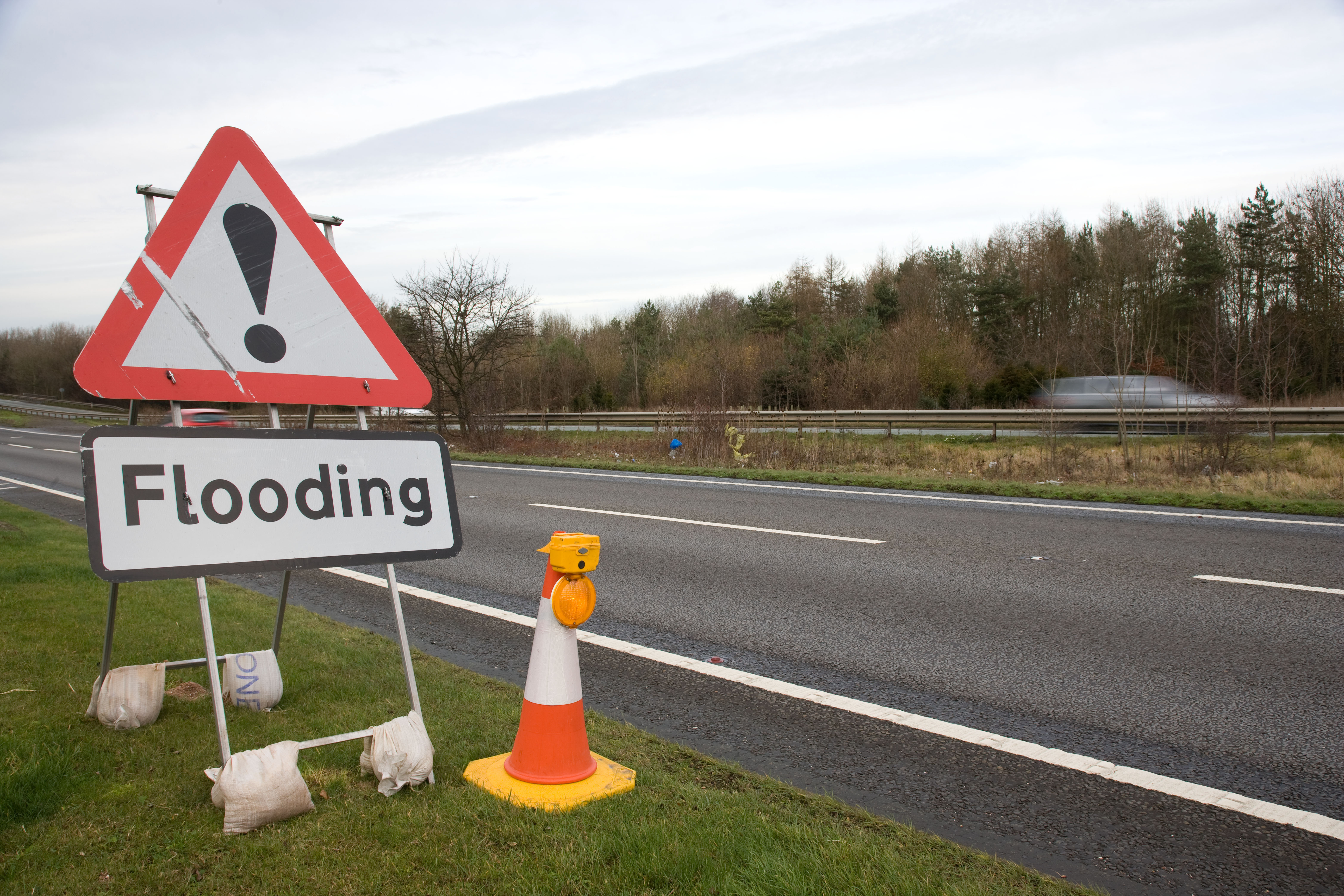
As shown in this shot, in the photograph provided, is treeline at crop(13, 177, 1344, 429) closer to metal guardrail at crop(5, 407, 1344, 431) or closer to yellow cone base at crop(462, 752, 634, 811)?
metal guardrail at crop(5, 407, 1344, 431)

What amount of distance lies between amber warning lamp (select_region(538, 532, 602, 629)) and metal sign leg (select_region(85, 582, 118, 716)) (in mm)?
1687

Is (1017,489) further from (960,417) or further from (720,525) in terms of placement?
(960,417)

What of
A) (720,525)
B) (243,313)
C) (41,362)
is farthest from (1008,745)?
(41,362)

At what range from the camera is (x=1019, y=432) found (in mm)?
22625

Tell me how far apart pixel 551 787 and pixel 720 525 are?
20.4ft

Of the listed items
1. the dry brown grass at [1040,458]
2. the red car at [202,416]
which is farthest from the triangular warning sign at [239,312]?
the dry brown grass at [1040,458]

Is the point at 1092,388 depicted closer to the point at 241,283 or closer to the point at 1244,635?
the point at 1244,635

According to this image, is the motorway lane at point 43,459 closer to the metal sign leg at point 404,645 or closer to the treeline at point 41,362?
the metal sign leg at point 404,645

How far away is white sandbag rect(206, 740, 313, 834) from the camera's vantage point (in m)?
2.59

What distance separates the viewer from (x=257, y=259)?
123 inches

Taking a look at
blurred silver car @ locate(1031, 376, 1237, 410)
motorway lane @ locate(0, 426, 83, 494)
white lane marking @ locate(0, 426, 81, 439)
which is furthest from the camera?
white lane marking @ locate(0, 426, 81, 439)

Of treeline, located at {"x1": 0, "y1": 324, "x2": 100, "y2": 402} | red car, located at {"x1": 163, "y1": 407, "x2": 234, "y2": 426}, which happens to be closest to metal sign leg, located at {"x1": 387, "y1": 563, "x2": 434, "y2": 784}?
red car, located at {"x1": 163, "y1": 407, "x2": 234, "y2": 426}

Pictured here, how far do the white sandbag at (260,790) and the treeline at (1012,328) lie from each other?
15805 millimetres

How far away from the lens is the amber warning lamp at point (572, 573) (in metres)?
3.02
